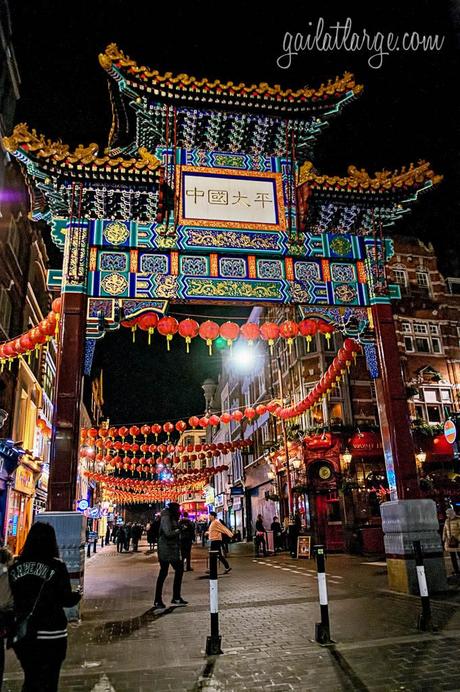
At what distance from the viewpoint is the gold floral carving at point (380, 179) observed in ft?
37.2

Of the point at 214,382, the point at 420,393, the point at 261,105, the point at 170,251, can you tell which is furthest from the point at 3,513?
the point at 214,382

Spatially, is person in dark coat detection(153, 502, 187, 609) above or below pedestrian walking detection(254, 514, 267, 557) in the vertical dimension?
above

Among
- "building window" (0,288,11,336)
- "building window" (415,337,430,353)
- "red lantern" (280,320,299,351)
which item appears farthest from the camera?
"building window" (415,337,430,353)

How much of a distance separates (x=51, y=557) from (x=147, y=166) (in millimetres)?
8539

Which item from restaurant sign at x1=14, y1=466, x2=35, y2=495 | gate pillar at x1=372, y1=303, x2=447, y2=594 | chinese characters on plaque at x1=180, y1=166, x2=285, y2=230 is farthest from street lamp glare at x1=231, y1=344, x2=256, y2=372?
gate pillar at x1=372, y1=303, x2=447, y2=594

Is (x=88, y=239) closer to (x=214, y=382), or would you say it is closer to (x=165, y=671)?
(x=165, y=671)

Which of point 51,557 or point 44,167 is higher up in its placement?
point 44,167

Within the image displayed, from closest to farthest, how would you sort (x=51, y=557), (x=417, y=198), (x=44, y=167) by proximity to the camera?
1. (x=51, y=557)
2. (x=44, y=167)
3. (x=417, y=198)

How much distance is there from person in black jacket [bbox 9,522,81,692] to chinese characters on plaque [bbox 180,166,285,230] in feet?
28.4

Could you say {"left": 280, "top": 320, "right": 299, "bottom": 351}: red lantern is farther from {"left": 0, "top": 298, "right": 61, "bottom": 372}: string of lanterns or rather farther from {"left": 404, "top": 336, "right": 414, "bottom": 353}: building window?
{"left": 404, "top": 336, "right": 414, "bottom": 353}: building window

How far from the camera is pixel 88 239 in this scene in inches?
418

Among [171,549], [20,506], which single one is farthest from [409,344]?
[171,549]

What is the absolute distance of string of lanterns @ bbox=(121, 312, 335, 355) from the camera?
434 inches

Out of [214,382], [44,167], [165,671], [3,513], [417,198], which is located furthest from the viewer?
[214,382]
